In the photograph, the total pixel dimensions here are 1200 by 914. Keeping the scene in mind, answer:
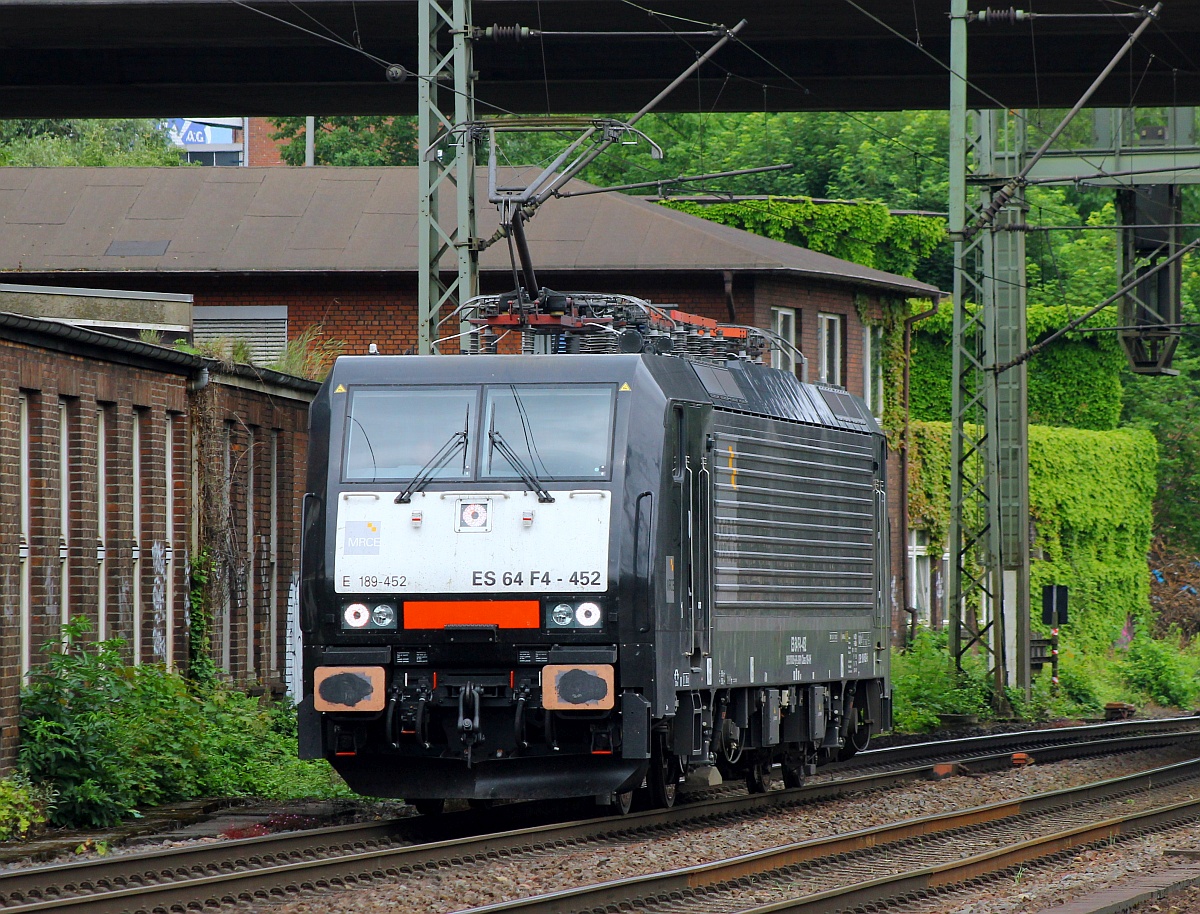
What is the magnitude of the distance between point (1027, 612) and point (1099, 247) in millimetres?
38797

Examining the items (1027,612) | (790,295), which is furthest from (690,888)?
(790,295)

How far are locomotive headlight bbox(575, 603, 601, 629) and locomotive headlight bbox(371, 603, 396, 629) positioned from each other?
116 cm

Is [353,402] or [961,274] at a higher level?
[961,274]

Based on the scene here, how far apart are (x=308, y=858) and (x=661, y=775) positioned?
3.14 metres

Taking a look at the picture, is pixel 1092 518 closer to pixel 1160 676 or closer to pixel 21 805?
pixel 1160 676

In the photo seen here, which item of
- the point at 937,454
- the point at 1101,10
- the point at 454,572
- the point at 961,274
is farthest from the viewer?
the point at 937,454

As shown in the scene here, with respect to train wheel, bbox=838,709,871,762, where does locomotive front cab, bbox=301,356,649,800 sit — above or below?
above

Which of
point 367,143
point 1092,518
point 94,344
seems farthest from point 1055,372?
point 94,344

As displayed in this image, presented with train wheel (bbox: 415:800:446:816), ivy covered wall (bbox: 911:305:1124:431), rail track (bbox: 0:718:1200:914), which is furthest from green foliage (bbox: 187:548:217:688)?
ivy covered wall (bbox: 911:305:1124:431)

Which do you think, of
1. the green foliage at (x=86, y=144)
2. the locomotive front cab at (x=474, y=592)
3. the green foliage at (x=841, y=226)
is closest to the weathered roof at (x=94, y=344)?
the locomotive front cab at (x=474, y=592)

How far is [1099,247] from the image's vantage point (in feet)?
214

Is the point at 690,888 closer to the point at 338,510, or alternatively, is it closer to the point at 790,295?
the point at 338,510

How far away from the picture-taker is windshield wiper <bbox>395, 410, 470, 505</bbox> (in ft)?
43.5

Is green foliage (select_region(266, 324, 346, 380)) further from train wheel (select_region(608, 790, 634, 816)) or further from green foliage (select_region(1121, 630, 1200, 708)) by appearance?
green foliage (select_region(1121, 630, 1200, 708))
